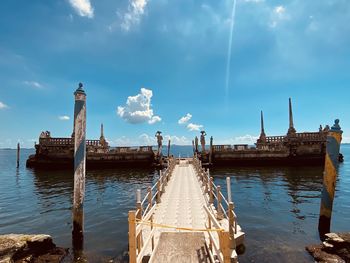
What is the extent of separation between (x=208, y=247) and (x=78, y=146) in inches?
250

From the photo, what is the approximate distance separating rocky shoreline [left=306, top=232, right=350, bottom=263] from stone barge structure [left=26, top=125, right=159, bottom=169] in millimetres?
28454

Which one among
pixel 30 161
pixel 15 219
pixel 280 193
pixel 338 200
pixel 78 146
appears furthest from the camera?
pixel 30 161

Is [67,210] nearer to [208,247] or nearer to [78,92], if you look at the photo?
[78,92]

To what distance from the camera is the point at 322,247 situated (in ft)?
28.7

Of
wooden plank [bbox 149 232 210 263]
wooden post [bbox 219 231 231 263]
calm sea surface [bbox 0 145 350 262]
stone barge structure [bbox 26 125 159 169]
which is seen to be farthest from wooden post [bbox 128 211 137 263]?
stone barge structure [bbox 26 125 159 169]

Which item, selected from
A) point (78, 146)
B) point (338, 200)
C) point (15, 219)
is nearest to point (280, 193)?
point (338, 200)

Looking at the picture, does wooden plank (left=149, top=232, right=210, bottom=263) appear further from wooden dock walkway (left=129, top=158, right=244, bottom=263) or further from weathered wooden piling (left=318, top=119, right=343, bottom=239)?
weathered wooden piling (left=318, top=119, right=343, bottom=239)

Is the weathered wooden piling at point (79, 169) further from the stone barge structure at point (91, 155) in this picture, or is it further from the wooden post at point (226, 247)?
the stone barge structure at point (91, 155)

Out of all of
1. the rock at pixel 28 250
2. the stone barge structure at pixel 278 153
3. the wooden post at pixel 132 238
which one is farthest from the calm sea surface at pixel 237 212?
the stone barge structure at pixel 278 153

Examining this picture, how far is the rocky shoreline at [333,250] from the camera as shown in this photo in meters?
7.90

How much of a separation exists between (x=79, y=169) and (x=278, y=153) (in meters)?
34.0

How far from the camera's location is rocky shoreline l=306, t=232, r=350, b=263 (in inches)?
311

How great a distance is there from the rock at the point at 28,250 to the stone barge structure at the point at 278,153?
94.0 feet

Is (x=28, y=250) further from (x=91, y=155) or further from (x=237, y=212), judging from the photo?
(x=91, y=155)
